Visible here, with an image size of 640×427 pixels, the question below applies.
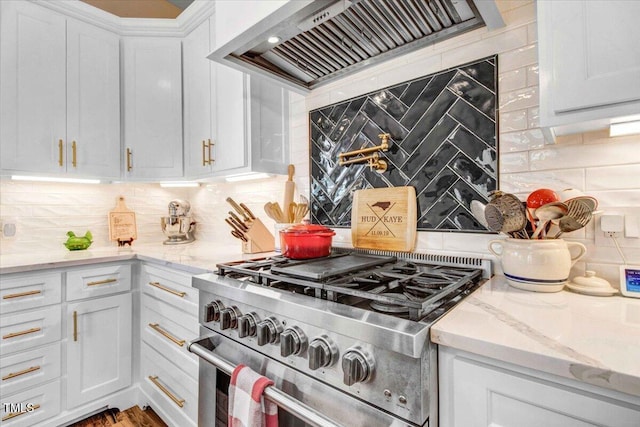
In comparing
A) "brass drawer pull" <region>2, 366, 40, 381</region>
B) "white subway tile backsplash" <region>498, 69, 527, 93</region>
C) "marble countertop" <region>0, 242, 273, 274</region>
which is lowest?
"brass drawer pull" <region>2, 366, 40, 381</region>

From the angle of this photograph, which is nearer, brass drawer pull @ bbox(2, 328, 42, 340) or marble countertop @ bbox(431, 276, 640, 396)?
marble countertop @ bbox(431, 276, 640, 396)

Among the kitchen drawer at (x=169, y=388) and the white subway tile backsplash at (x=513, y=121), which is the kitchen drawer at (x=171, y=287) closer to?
the kitchen drawer at (x=169, y=388)

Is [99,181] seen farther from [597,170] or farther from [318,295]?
[597,170]

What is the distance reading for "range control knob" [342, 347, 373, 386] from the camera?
0.66 m

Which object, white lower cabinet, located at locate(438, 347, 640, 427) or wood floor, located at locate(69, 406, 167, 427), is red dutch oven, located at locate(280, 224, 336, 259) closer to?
white lower cabinet, located at locate(438, 347, 640, 427)

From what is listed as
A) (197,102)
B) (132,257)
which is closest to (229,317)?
(132,257)

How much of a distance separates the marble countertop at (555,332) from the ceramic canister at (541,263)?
32 mm

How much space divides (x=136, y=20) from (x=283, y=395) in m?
2.60

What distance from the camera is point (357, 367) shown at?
659mm

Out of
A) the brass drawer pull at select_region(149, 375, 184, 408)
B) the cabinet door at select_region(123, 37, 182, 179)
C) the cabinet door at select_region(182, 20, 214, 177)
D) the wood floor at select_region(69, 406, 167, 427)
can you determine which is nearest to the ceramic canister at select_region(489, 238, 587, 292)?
the brass drawer pull at select_region(149, 375, 184, 408)

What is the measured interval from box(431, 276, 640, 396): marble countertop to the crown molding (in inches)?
87.5

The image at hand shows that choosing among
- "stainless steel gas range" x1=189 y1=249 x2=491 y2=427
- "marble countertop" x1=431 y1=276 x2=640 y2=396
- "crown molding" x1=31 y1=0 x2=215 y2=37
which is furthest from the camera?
"crown molding" x1=31 y1=0 x2=215 y2=37

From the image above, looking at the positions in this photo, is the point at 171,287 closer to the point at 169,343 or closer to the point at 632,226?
the point at 169,343

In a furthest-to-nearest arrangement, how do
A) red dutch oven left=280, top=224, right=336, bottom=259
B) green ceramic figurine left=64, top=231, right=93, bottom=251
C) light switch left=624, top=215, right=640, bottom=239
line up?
1. green ceramic figurine left=64, top=231, right=93, bottom=251
2. red dutch oven left=280, top=224, right=336, bottom=259
3. light switch left=624, top=215, right=640, bottom=239
